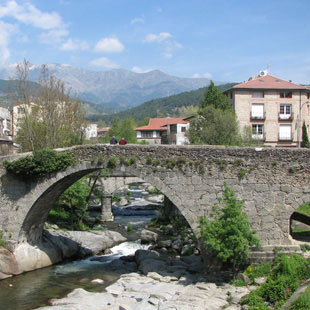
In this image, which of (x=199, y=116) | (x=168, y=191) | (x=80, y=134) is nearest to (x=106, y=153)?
(x=168, y=191)

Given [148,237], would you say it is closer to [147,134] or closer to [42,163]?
[42,163]

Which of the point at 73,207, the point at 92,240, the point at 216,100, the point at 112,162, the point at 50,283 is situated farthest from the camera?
the point at 216,100

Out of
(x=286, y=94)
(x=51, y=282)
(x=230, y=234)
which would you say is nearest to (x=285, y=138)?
(x=286, y=94)

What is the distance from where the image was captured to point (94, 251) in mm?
25391

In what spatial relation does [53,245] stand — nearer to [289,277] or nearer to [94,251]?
[94,251]

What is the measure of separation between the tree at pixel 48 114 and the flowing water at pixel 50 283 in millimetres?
12295

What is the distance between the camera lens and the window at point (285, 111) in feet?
167

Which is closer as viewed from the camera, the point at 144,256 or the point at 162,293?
the point at 162,293

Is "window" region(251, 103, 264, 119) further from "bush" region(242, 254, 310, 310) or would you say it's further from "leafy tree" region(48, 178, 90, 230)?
"bush" region(242, 254, 310, 310)

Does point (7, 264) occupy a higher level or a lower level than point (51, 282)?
higher

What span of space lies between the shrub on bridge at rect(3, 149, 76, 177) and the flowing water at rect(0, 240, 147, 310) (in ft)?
16.4

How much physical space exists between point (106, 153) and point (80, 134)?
19.4 metres

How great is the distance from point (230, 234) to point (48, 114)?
21108 mm

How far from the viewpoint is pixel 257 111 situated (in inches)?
2010
